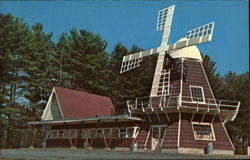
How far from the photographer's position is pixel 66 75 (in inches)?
1540

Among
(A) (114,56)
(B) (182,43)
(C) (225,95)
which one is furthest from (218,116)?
(A) (114,56)

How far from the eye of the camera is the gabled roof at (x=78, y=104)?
99.0 feet

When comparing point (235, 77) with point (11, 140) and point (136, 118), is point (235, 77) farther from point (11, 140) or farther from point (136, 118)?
point (11, 140)

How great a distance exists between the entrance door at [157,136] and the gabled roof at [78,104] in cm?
856

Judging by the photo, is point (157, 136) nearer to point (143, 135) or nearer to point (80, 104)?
point (143, 135)

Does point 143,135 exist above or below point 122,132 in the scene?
below

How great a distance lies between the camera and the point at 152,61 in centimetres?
3675

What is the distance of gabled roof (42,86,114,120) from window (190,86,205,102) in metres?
10.6

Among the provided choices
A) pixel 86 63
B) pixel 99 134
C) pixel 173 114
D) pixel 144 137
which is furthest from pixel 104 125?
pixel 86 63

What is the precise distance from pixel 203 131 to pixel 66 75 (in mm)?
19760

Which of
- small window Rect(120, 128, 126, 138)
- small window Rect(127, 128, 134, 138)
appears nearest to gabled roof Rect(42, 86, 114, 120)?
small window Rect(120, 128, 126, 138)

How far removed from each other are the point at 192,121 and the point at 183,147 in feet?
6.46

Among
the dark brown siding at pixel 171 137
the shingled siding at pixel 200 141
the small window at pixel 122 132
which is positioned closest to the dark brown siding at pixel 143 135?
the small window at pixel 122 132

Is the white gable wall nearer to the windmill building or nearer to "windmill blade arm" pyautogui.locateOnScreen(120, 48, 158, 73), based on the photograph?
the windmill building
